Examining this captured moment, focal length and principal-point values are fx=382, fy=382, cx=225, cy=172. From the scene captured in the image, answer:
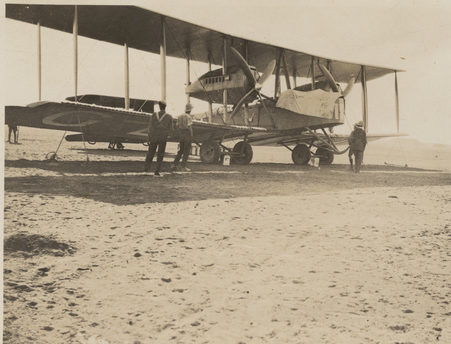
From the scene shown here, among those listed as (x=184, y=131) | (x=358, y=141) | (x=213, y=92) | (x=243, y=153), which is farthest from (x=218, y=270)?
(x=213, y=92)

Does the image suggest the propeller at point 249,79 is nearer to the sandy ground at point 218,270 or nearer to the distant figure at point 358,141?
the distant figure at point 358,141

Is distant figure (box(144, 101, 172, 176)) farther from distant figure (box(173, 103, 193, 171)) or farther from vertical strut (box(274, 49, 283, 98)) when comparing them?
vertical strut (box(274, 49, 283, 98))

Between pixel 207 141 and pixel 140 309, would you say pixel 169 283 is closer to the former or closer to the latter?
pixel 140 309

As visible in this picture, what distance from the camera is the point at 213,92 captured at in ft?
39.8

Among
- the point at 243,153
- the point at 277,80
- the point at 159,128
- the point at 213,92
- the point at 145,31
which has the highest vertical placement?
the point at 145,31

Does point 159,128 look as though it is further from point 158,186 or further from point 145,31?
point 145,31

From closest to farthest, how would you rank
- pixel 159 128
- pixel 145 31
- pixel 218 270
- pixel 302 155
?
pixel 218 270, pixel 159 128, pixel 145 31, pixel 302 155

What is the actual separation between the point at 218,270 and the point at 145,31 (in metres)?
7.73

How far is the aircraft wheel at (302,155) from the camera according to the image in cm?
1400

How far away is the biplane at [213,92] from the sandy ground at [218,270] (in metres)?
2.87

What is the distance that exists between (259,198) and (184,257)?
2.67 m

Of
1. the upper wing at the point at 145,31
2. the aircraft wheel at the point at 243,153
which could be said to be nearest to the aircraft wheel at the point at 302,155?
the aircraft wheel at the point at 243,153

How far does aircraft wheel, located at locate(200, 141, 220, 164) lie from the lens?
11273 millimetres

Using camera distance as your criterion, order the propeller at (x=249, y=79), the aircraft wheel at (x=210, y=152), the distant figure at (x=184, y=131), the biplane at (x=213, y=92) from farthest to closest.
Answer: the aircraft wheel at (x=210, y=152)
the propeller at (x=249, y=79)
the distant figure at (x=184, y=131)
the biplane at (x=213, y=92)
